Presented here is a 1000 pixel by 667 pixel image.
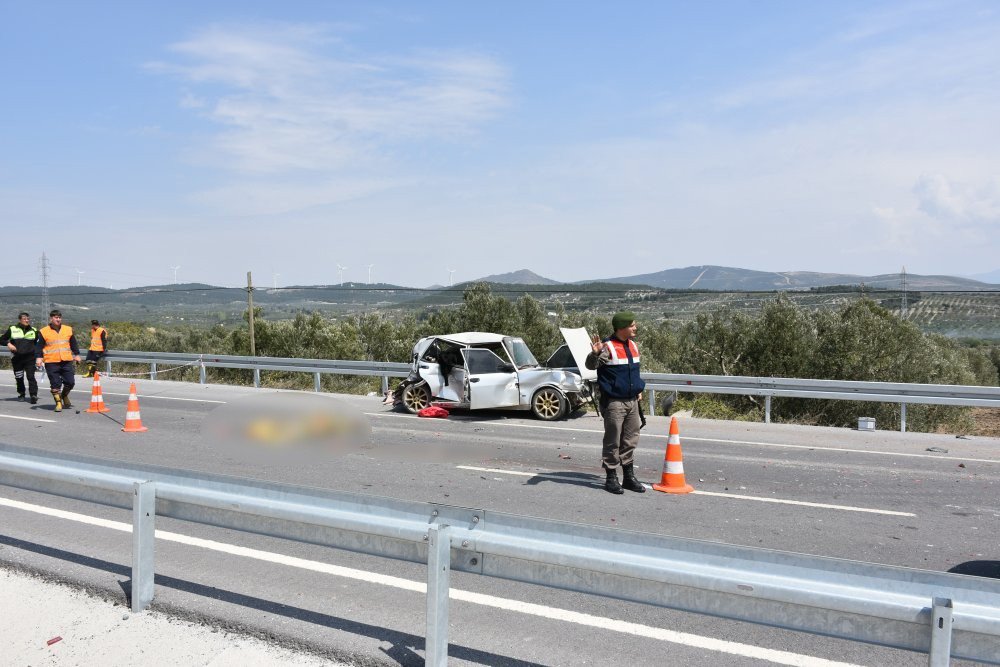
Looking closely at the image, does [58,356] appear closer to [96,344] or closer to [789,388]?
[96,344]

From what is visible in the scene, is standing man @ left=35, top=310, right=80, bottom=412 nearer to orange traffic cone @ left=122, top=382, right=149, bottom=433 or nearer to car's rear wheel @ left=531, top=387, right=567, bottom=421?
orange traffic cone @ left=122, top=382, right=149, bottom=433

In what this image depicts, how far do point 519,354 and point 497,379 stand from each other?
2.87ft

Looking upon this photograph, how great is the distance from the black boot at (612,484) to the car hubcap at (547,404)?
5750 millimetres

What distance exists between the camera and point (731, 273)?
193m

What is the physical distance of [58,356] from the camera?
1591 centimetres

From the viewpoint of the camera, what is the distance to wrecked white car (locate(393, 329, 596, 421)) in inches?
571

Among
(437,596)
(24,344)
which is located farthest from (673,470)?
(24,344)

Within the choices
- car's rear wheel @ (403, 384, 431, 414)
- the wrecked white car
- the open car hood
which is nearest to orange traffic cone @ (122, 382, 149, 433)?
car's rear wheel @ (403, 384, 431, 414)

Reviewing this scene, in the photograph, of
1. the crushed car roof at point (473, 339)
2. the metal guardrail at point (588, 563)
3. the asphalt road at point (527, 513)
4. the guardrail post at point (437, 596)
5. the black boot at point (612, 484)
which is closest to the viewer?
the metal guardrail at point (588, 563)

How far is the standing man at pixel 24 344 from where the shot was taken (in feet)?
55.2

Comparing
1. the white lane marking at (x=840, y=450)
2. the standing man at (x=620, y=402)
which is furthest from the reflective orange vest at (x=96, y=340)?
the standing man at (x=620, y=402)

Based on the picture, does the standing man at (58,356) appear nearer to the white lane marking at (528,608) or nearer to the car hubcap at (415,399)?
the car hubcap at (415,399)

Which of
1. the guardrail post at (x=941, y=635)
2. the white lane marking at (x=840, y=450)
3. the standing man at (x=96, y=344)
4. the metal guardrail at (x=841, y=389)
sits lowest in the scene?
the white lane marking at (x=840, y=450)

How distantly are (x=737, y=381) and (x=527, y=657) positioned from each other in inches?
489
